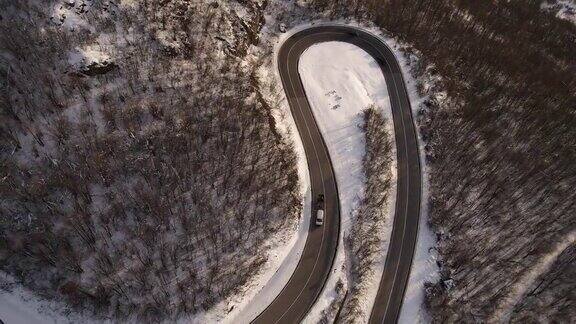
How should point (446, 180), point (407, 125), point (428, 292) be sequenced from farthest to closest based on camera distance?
point (407, 125), point (446, 180), point (428, 292)

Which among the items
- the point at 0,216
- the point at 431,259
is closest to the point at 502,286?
the point at 431,259

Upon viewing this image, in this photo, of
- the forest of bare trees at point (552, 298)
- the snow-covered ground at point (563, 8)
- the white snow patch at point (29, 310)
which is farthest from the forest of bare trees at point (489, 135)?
the white snow patch at point (29, 310)

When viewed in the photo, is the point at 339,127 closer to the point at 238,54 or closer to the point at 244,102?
the point at 244,102

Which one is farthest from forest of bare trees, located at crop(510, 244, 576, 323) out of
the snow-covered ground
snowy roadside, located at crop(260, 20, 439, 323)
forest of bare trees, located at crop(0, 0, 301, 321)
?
the snow-covered ground

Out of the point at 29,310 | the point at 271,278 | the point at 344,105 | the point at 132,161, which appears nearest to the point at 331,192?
the point at 271,278

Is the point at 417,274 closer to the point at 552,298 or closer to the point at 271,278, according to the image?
the point at 552,298

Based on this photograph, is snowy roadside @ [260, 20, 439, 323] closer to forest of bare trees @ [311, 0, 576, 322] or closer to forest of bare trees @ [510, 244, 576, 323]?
forest of bare trees @ [311, 0, 576, 322]
